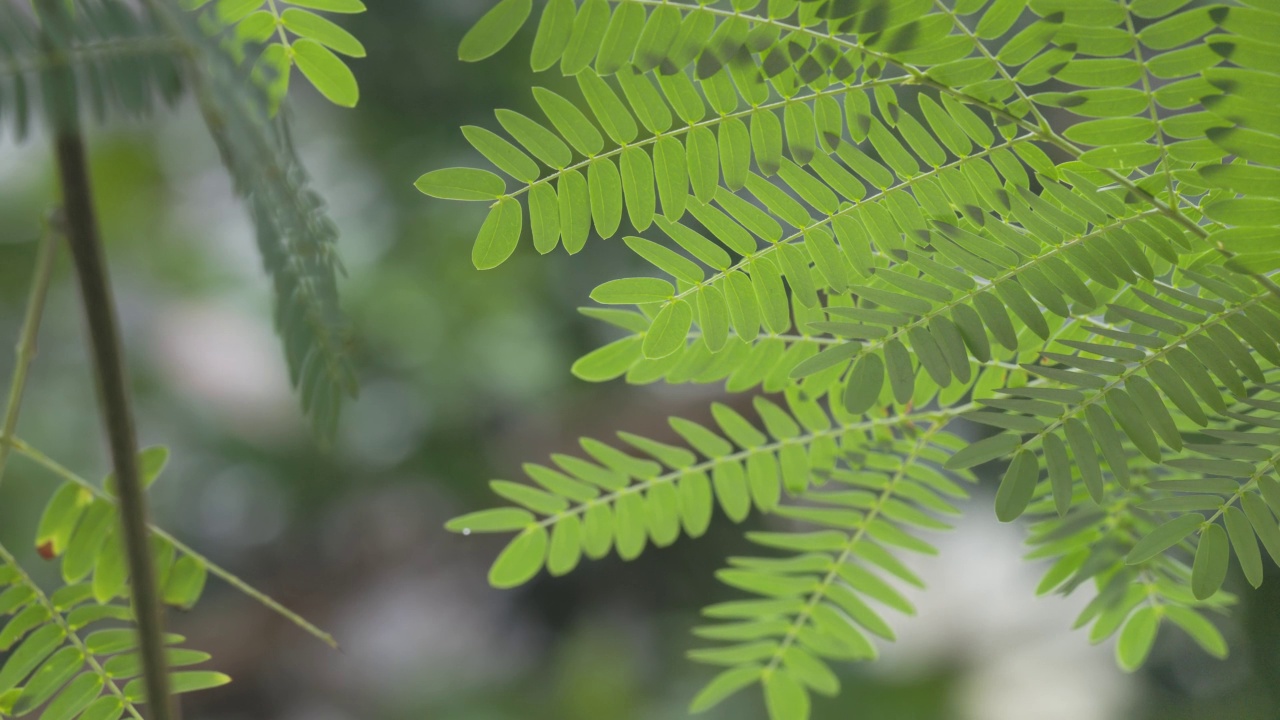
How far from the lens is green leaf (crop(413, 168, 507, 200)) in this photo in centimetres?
33

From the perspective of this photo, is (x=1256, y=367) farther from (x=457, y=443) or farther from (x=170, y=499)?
(x=170, y=499)

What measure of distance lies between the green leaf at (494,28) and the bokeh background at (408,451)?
133 cm

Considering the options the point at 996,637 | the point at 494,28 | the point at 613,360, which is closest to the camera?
the point at 494,28

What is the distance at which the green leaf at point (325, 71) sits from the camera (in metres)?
0.32

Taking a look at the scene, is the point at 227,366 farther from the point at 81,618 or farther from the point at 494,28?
the point at 494,28

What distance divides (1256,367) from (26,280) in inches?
77.3

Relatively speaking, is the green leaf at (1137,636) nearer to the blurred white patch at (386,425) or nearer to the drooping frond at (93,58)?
the drooping frond at (93,58)

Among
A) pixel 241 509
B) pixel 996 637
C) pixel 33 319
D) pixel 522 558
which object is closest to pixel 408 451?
pixel 241 509

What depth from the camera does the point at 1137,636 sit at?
0.48 m

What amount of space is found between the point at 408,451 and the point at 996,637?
119cm

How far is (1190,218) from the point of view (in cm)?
34

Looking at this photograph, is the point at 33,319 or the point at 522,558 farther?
the point at 522,558

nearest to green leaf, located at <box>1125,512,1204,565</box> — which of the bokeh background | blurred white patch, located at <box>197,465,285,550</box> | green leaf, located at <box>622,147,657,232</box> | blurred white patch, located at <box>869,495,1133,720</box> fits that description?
green leaf, located at <box>622,147,657,232</box>

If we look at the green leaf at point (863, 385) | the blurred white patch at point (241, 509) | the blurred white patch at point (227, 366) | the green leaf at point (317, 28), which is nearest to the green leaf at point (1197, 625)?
the green leaf at point (863, 385)
